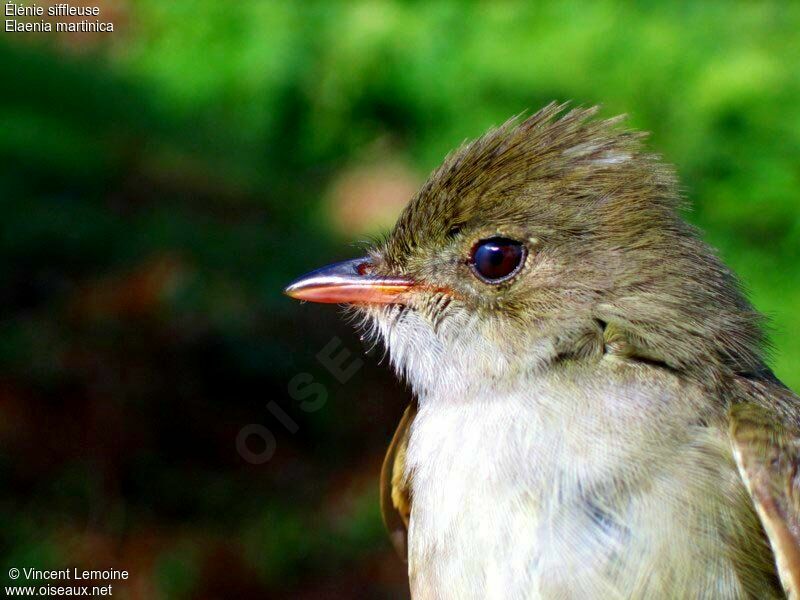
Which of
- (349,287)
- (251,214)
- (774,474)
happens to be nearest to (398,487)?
(349,287)

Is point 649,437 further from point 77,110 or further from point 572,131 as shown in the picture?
point 77,110

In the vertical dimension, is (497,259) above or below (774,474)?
above

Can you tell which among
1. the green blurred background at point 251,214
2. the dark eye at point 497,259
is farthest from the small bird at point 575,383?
the green blurred background at point 251,214

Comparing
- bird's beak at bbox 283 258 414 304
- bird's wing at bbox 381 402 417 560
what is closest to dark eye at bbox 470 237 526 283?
bird's beak at bbox 283 258 414 304

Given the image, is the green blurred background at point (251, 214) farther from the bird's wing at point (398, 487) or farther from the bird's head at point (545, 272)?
the bird's head at point (545, 272)

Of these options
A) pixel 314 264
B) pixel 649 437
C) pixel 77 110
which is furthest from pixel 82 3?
pixel 649 437

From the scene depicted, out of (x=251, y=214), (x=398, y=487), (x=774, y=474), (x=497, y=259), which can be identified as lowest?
(x=251, y=214)

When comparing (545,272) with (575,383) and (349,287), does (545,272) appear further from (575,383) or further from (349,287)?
(349,287)
